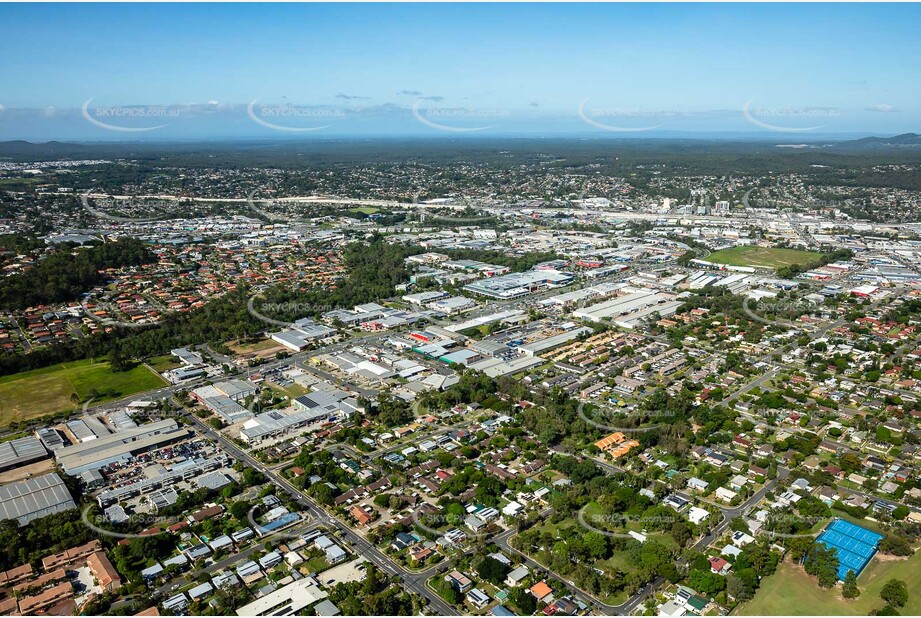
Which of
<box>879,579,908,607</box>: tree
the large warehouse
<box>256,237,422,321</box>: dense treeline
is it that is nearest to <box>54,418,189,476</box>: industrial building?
the large warehouse

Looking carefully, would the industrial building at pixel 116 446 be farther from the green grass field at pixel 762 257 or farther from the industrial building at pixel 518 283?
the green grass field at pixel 762 257

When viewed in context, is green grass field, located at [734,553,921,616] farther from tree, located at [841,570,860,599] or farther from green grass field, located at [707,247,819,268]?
green grass field, located at [707,247,819,268]

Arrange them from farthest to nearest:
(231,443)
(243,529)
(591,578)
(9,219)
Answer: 1. (9,219)
2. (231,443)
3. (243,529)
4. (591,578)

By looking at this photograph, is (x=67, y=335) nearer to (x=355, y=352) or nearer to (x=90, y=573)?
(x=355, y=352)

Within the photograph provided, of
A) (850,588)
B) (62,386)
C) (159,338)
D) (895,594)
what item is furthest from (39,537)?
(895,594)

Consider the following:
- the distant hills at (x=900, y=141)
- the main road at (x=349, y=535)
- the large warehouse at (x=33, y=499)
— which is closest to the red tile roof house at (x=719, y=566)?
the main road at (x=349, y=535)

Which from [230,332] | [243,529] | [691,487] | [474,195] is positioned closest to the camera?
[243,529]

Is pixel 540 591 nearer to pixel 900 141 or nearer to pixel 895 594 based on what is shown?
pixel 895 594

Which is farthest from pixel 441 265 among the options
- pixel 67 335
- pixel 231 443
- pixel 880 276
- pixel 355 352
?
pixel 880 276
